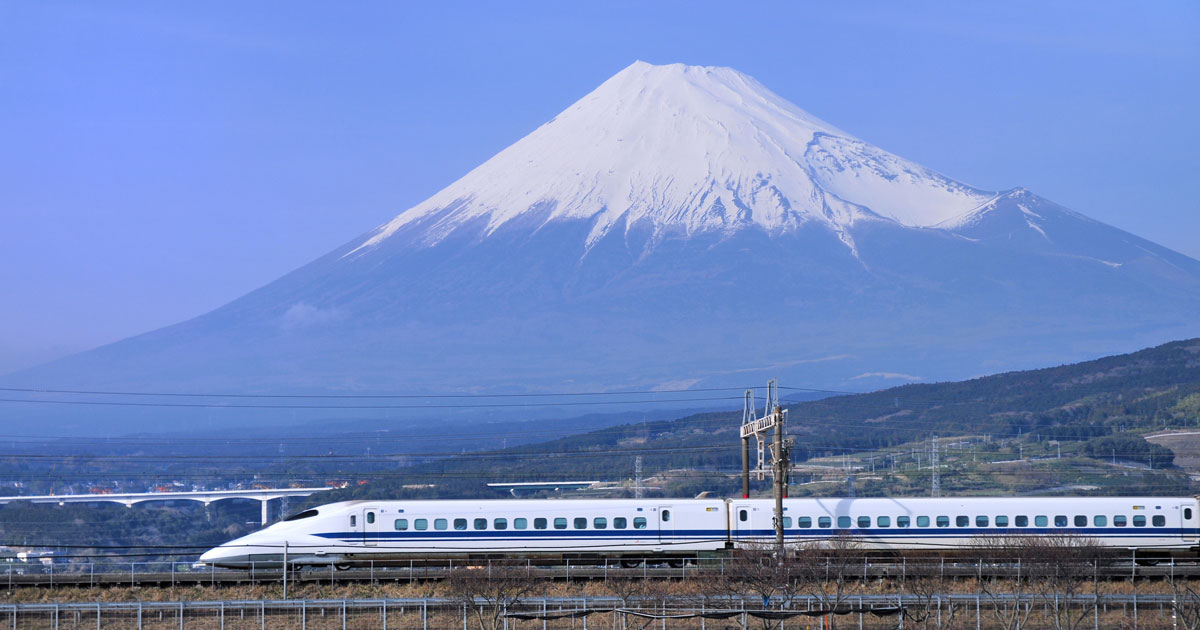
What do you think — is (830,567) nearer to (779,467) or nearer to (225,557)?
(779,467)

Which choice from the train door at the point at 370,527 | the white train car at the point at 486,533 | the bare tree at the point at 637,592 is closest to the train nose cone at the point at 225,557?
the white train car at the point at 486,533

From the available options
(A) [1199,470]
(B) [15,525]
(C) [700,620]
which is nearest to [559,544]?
(C) [700,620]

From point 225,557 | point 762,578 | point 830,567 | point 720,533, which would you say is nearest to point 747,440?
point 720,533

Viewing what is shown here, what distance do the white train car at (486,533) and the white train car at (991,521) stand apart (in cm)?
243

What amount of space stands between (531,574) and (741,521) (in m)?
8.77

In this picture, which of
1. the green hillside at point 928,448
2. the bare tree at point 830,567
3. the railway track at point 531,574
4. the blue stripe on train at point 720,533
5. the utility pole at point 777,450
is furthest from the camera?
the green hillside at point 928,448

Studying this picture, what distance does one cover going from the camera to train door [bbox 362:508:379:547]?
54.8m

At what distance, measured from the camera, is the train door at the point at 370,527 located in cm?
5478

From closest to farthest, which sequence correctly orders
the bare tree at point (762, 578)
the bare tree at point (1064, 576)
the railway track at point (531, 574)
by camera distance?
the bare tree at point (762, 578), the bare tree at point (1064, 576), the railway track at point (531, 574)

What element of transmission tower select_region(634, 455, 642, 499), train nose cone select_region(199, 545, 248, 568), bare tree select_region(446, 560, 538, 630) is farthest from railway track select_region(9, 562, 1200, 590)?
transmission tower select_region(634, 455, 642, 499)

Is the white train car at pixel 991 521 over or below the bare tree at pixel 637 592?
over

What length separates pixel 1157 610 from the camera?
45625mm

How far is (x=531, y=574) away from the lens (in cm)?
4994

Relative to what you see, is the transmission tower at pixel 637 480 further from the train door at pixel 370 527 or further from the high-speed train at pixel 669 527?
the train door at pixel 370 527
